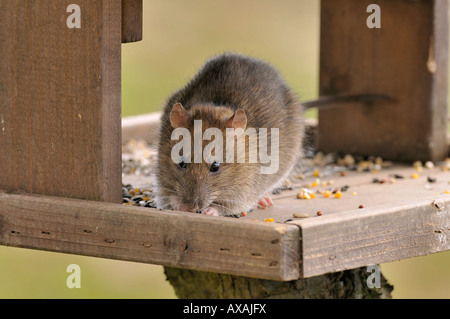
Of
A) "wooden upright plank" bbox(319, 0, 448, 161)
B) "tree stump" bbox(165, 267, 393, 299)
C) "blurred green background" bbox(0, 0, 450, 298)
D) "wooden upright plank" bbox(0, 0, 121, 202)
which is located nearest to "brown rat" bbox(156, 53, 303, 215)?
"wooden upright plank" bbox(0, 0, 121, 202)

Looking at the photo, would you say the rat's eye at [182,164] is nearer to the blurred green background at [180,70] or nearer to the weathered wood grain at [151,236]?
the weathered wood grain at [151,236]

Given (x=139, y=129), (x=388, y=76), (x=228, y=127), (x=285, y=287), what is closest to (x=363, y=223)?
(x=228, y=127)

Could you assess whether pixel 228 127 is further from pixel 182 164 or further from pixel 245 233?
pixel 245 233

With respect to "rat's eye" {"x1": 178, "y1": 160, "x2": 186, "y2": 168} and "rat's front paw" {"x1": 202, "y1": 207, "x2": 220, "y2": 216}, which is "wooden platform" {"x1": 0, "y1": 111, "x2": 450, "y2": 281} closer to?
"rat's front paw" {"x1": 202, "y1": 207, "x2": 220, "y2": 216}

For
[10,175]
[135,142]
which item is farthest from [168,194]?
[135,142]

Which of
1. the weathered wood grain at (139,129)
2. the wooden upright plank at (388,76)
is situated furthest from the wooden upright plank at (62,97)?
the wooden upright plank at (388,76)
